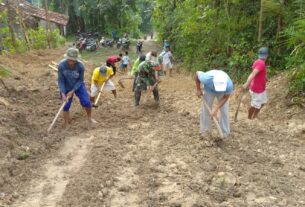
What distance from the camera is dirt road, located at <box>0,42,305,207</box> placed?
4.46 m

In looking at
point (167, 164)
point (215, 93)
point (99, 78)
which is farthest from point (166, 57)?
point (167, 164)

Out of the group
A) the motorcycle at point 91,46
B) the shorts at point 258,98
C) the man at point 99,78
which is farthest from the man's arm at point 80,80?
the motorcycle at point 91,46

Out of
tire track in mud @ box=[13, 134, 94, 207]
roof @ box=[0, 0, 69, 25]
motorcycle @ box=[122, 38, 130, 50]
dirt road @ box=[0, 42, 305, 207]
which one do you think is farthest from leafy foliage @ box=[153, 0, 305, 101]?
roof @ box=[0, 0, 69, 25]

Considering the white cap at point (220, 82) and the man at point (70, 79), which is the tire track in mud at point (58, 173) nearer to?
the man at point (70, 79)

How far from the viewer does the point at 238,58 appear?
11492 mm

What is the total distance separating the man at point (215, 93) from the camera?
215 inches

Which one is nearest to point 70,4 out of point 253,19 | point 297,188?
point 253,19

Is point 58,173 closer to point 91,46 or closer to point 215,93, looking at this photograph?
point 215,93

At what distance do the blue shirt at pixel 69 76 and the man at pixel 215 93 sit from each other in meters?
2.28

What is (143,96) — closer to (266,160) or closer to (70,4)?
(266,160)

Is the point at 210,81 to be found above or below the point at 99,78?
above

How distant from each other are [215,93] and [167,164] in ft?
4.37

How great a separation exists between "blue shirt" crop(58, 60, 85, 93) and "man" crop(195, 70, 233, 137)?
2277 millimetres

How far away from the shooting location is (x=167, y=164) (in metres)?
5.39
